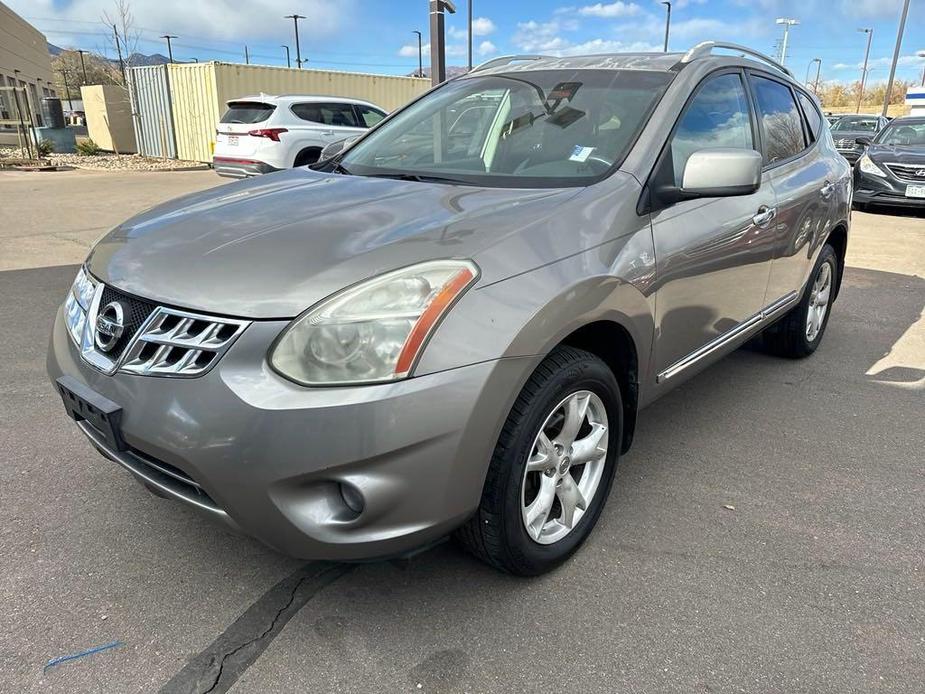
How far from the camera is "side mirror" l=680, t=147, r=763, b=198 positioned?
8.11 feet

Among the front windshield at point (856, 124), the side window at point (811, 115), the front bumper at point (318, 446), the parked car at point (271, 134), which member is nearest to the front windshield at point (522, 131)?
the front bumper at point (318, 446)

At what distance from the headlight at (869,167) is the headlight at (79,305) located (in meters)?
11.9

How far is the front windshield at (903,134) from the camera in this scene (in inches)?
465

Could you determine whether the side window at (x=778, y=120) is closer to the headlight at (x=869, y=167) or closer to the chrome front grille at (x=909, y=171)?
the chrome front grille at (x=909, y=171)

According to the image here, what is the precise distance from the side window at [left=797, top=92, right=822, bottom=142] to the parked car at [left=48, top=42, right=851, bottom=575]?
4.59 ft

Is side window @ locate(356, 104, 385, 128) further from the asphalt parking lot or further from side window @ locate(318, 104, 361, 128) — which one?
the asphalt parking lot

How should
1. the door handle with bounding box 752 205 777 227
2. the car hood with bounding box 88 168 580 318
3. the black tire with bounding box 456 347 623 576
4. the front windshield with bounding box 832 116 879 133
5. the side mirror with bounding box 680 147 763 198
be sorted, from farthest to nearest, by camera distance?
the front windshield with bounding box 832 116 879 133 < the door handle with bounding box 752 205 777 227 < the side mirror with bounding box 680 147 763 198 < the black tire with bounding box 456 347 623 576 < the car hood with bounding box 88 168 580 318

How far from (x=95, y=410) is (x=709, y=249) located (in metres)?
2.31

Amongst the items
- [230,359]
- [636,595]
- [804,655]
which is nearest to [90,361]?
[230,359]

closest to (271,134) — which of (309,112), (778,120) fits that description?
(309,112)

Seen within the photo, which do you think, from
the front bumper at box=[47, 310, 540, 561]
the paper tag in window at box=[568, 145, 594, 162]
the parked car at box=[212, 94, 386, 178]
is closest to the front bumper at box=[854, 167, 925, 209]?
the parked car at box=[212, 94, 386, 178]

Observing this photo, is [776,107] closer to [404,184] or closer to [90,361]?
[404,184]

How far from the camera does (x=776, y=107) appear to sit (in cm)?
379

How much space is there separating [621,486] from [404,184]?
1536 mm
